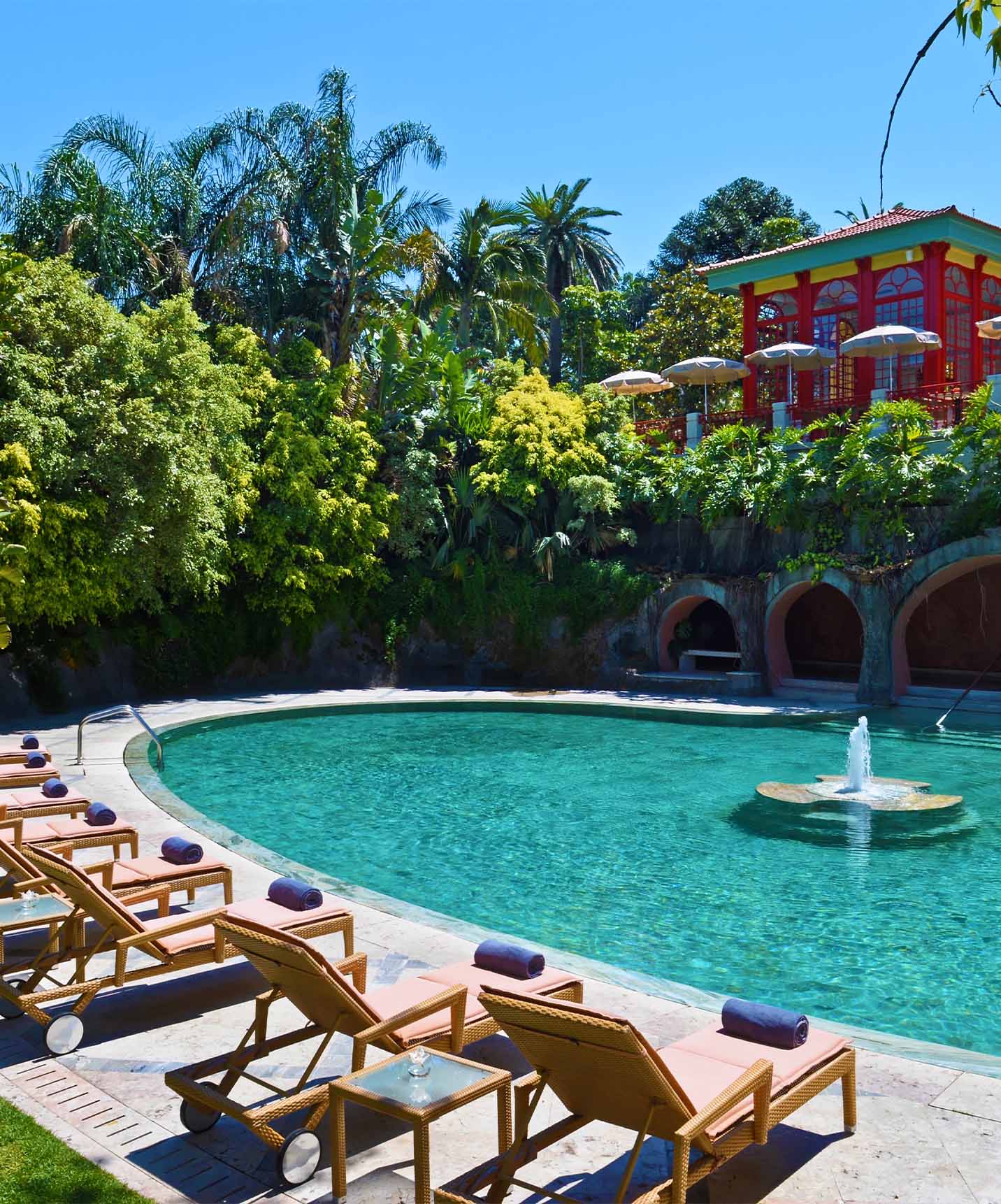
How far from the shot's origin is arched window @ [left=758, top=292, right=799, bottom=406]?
28.3 metres

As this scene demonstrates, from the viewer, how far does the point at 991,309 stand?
27.1 m

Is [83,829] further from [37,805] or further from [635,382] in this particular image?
[635,382]

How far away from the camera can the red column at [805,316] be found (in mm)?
27328

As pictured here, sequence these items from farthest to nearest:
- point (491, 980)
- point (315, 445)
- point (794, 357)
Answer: point (794, 357) → point (315, 445) → point (491, 980)

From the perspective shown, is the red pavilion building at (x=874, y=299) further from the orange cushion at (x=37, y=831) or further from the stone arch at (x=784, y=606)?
the orange cushion at (x=37, y=831)

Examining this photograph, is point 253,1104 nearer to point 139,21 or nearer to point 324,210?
point 139,21

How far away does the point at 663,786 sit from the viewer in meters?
13.7

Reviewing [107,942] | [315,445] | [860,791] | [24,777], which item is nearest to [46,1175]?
[107,942]

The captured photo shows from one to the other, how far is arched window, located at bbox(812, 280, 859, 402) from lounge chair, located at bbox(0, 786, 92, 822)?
72.3ft

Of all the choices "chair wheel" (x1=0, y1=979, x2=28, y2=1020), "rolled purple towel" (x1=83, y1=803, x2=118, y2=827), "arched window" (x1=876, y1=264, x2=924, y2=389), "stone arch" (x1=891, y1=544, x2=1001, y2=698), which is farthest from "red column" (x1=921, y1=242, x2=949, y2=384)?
"chair wheel" (x1=0, y1=979, x2=28, y2=1020)

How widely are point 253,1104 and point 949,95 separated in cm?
442

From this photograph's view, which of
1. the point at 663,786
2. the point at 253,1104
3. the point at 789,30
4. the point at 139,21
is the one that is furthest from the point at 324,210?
the point at 253,1104

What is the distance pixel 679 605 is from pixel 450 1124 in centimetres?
1899

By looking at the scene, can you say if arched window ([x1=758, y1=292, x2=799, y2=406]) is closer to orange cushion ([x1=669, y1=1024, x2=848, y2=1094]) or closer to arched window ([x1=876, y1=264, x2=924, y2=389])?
arched window ([x1=876, y1=264, x2=924, y2=389])
